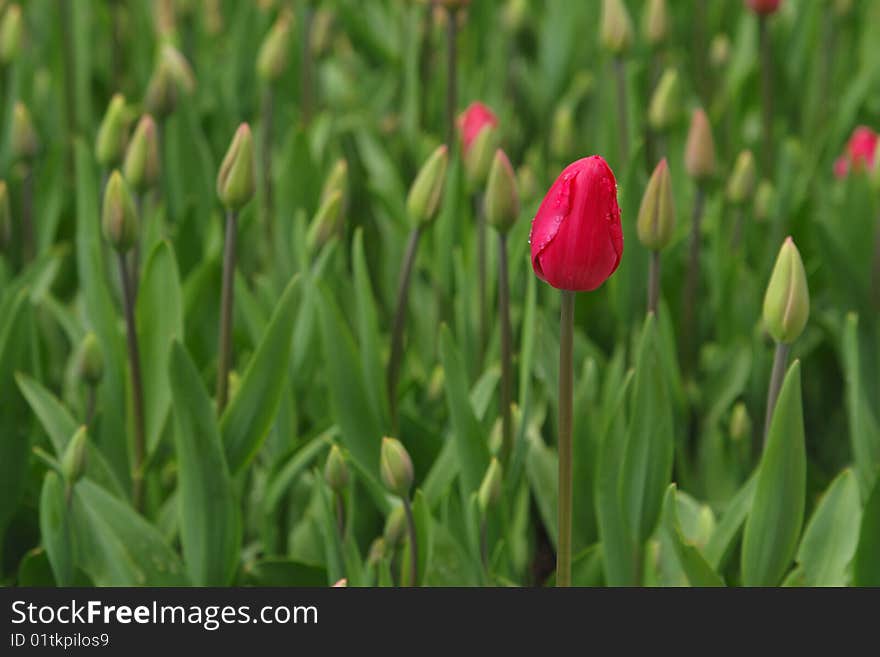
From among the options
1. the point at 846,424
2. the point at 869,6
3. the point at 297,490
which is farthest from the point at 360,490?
the point at 869,6

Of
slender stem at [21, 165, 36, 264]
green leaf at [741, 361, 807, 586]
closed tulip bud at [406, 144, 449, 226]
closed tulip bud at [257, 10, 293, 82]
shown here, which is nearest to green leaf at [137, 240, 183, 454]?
closed tulip bud at [406, 144, 449, 226]

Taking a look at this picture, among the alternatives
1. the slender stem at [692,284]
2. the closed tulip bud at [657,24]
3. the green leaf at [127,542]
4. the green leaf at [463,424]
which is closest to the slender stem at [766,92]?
the closed tulip bud at [657,24]

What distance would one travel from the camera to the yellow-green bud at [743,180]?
58.5 inches

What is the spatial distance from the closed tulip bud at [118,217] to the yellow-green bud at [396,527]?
311mm

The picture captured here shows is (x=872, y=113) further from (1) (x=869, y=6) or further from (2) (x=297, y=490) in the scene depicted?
(2) (x=297, y=490)

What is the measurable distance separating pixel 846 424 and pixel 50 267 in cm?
88

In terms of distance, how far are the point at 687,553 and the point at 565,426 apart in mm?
173

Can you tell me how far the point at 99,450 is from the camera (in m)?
1.28

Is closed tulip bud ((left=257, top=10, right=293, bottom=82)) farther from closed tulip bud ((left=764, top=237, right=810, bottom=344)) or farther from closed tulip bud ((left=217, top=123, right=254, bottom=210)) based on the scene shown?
closed tulip bud ((left=764, top=237, right=810, bottom=344))

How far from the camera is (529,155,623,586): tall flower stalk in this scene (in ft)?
2.78

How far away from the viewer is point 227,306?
3.84 feet

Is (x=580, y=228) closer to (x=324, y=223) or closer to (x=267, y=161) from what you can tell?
(x=324, y=223)

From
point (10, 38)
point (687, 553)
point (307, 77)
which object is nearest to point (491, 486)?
point (687, 553)

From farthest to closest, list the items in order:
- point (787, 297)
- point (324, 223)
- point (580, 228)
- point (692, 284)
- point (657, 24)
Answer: point (657, 24)
point (692, 284)
point (324, 223)
point (787, 297)
point (580, 228)
